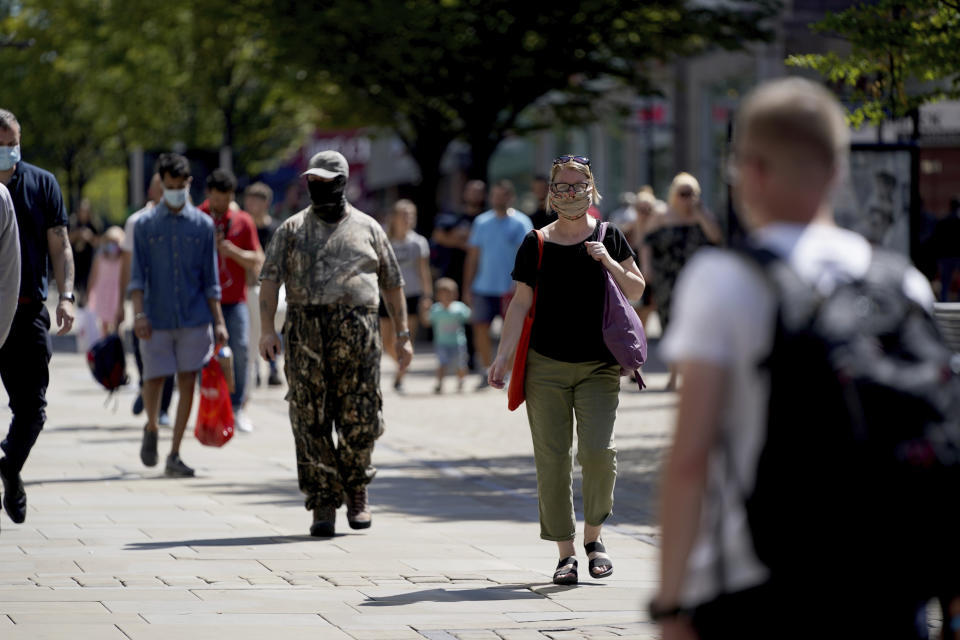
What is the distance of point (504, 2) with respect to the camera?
24.5 meters

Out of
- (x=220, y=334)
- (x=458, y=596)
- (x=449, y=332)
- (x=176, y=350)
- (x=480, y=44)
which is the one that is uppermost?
(x=480, y=44)

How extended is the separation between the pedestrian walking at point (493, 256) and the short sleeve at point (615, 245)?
28.3 feet

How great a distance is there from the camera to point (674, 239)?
16.1 metres

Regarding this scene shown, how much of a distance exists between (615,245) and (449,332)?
9.79 m

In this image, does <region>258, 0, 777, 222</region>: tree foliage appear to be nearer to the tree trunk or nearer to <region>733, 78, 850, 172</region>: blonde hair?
the tree trunk

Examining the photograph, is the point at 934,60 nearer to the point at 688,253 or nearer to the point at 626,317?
the point at 626,317

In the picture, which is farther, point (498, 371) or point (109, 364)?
point (109, 364)

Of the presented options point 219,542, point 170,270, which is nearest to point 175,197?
point 170,270

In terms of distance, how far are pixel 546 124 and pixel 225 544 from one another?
811 inches

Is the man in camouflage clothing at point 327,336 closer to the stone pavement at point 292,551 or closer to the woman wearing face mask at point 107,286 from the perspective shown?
the stone pavement at point 292,551

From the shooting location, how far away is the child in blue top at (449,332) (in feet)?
55.7

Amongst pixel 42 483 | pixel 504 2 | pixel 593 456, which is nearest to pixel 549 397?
pixel 593 456

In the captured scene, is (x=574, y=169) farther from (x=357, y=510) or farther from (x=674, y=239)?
(x=674, y=239)

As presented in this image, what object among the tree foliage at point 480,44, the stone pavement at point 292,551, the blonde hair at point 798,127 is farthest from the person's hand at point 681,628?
the tree foliage at point 480,44
